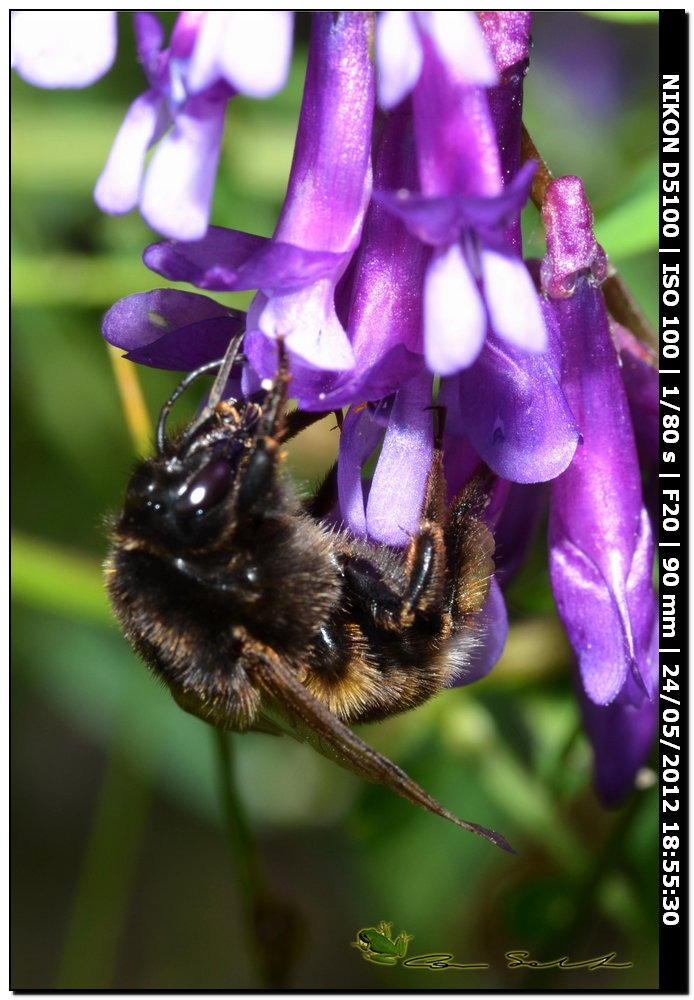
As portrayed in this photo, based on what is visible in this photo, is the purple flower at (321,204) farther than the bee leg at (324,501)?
No

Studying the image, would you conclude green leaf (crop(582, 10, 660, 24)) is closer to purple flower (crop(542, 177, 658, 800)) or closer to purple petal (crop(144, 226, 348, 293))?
purple flower (crop(542, 177, 658, 800))

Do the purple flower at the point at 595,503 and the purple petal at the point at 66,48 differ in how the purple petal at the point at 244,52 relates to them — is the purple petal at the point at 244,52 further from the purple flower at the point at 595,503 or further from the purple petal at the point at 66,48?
the purple flower at the point at 595,503

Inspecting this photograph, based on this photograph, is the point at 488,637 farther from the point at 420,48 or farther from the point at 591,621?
the point at 420,48

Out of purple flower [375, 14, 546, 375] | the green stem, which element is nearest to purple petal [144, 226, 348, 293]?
purple flower [375, 14, 546, 375]

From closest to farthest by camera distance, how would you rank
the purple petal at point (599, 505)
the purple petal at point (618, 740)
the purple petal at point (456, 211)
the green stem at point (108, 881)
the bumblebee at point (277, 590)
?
the purple petal at point (456, 211) < the bumblebee at point (277, 590) < the purple petal at point (599, 505) < the purple petal at point (618, 740) < the green stem at point (108, 881)

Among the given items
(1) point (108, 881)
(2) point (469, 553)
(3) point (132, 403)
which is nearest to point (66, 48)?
(2) point (469, 553)

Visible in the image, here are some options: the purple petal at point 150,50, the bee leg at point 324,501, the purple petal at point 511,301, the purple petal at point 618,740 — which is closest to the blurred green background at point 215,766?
the purple petal at point 618,740
